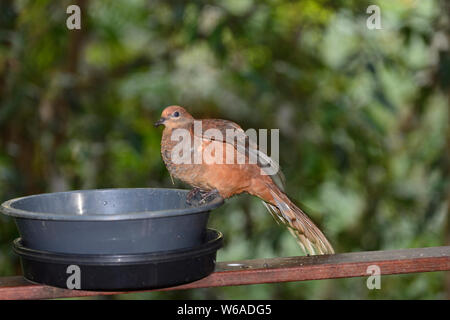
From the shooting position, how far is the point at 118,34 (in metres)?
4.29

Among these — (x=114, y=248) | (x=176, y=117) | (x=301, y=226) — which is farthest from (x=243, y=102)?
(x=114, y=248)

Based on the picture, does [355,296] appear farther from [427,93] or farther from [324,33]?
[324,33]

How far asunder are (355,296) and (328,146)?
149 centimetres

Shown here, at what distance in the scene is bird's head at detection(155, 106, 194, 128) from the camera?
2.27 metres

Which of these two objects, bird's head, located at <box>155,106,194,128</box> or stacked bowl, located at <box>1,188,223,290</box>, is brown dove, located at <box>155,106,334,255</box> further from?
stacked bowl, located at <box>1,188,223,290</box>

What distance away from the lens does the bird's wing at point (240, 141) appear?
7.10ft

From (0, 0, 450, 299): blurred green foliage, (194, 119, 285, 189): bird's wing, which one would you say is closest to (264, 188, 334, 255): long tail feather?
(194, 119, 285, 189): bird's wing

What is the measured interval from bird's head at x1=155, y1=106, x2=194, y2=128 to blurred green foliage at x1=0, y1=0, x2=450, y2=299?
0.83m

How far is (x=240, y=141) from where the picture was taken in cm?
218

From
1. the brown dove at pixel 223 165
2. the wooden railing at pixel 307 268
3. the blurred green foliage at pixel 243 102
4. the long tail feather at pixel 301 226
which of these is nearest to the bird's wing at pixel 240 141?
the brown dove at pixel 223 165

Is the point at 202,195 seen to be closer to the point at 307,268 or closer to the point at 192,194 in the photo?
the point at 192,194

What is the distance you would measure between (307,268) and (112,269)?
547mm

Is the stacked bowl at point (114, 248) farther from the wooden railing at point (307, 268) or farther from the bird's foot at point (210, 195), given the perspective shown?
the bird's foot at point (210, 195)

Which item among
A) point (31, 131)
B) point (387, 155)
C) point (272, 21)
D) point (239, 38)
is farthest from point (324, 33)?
point (31, 131)
